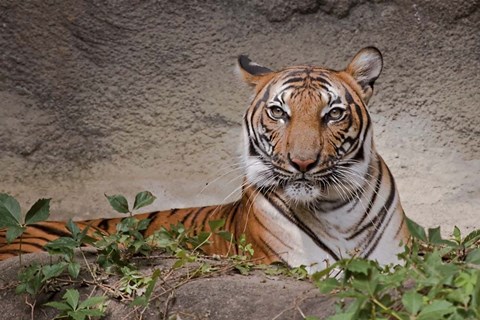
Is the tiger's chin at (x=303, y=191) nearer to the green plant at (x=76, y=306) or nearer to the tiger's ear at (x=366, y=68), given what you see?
the tiger's ear at (x=366, y=68)

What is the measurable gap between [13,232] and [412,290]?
52.0 inches

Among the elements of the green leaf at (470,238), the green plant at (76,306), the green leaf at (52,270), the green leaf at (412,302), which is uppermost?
the green leaf at (412,302)

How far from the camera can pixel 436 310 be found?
9.05ft

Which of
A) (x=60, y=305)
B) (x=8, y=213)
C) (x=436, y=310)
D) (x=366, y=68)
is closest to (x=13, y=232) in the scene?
(x=8, y=213)

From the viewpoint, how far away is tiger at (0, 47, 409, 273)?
14.5ft

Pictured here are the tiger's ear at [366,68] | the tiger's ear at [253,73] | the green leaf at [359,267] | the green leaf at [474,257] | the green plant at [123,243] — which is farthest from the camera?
the tiger's ear at [253,73]

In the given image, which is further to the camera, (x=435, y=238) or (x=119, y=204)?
(x=119, y=204)

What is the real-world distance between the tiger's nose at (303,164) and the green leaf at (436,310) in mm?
1577

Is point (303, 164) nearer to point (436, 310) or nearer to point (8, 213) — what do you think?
point (8, 213)

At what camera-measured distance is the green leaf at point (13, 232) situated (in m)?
3.61

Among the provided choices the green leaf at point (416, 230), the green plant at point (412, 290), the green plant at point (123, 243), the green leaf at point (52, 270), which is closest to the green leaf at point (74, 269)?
the green leaf at point (52, 270)

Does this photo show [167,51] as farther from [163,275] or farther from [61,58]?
[163,275]

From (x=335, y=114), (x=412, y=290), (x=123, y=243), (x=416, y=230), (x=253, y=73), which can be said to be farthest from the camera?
(x=253, y=73)

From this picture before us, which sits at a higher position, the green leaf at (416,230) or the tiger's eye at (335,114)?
the tiger's eye at (335,114)
